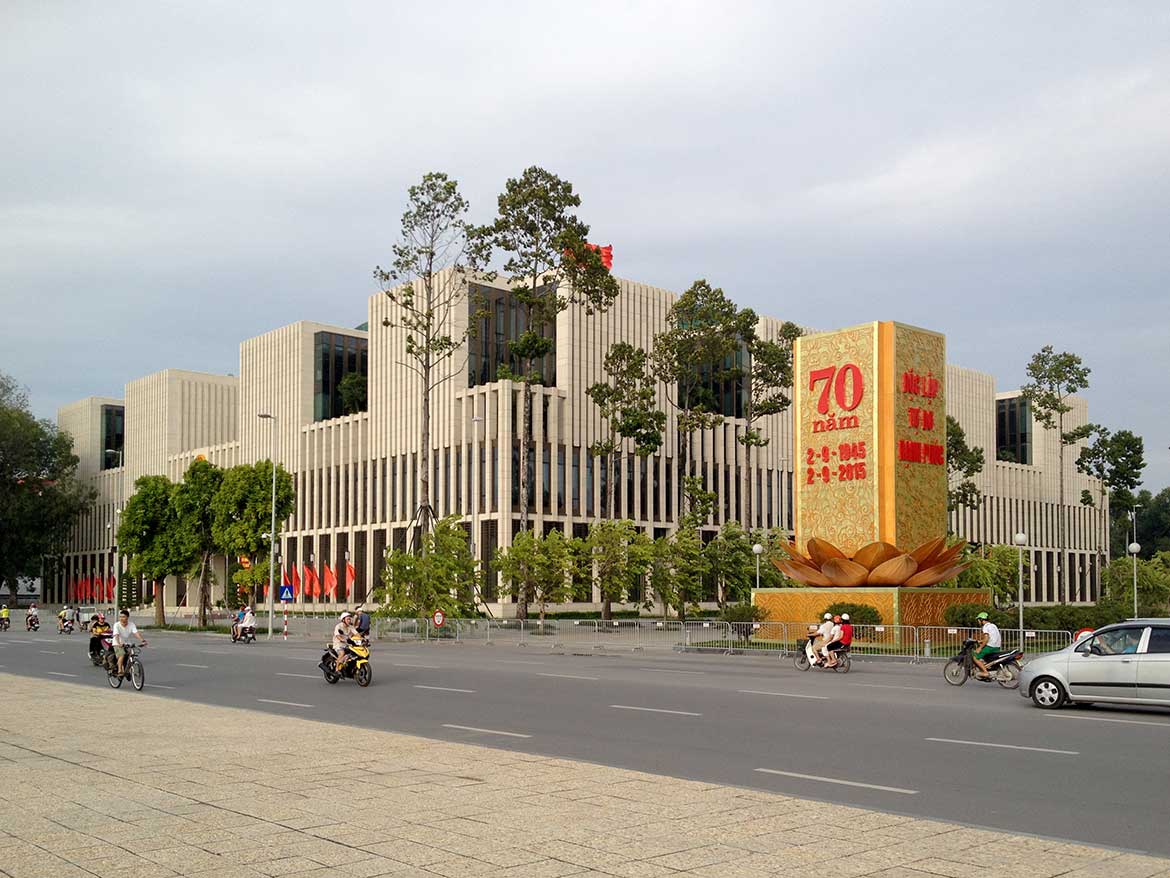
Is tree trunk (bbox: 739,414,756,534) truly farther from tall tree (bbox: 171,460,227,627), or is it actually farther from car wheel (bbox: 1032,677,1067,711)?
car wheel (bbox: 1032,677,1067,711)

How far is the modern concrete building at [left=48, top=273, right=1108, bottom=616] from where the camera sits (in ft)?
237

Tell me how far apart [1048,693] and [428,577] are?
112 ft

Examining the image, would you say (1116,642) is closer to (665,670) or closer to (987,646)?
(987,646)

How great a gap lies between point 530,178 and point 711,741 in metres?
45.1

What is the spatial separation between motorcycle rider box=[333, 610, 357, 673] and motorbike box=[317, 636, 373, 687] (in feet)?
0.27

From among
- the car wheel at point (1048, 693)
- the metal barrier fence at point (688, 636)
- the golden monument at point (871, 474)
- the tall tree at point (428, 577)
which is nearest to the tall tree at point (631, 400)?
the metal barrier fence at point (688, 636)

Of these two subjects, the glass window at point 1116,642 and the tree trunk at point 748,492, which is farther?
the tree trunk at point 748,492

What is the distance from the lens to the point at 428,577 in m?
51.0

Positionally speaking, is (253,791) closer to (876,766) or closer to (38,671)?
(876,766)

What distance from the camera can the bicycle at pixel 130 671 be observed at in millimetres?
23984

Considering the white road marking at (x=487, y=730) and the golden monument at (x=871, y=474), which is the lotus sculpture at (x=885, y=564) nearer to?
the golden monument at (x=871, y=474)

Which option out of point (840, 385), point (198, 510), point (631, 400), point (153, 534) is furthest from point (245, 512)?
point (840, 385)

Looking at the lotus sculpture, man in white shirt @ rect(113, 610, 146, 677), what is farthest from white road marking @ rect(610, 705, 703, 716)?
the lotus sculpture

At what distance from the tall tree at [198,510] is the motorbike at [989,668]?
51636 millimetres
